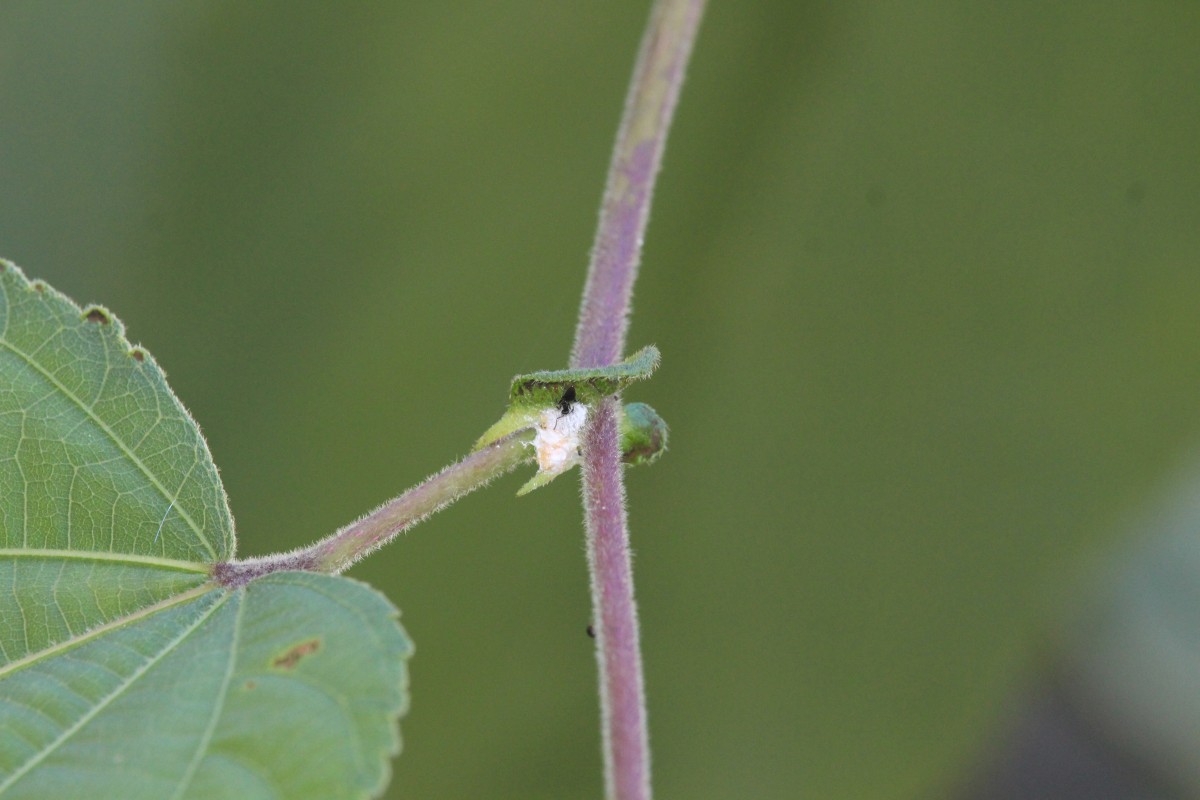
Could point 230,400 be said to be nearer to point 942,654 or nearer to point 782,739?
point 782,739

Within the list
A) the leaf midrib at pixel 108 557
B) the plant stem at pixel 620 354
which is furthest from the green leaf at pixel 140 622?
the plant stem at pixel 620 354

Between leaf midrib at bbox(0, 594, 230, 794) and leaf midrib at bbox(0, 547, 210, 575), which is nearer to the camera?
leaf midrib at bbox(0, 594, 230, 794)

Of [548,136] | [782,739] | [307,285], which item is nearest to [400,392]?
[307,285]

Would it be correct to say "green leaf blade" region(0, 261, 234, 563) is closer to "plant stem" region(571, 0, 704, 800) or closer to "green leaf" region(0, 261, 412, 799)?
"green leaf" region(0, 261, 412, 799)

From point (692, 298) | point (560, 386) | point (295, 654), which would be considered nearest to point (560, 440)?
point (560, 386)

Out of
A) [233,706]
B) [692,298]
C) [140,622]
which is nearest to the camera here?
[233,706]

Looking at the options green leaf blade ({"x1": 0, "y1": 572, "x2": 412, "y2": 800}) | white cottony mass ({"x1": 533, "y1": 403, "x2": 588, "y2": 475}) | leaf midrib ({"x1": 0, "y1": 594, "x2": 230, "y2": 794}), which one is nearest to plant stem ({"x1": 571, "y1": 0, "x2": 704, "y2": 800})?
white cottony mass ({"x1": 533, "y1": 403, "x2": 588, "y2": 475})

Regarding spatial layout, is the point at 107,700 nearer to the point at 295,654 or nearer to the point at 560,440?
the point at 295,654
